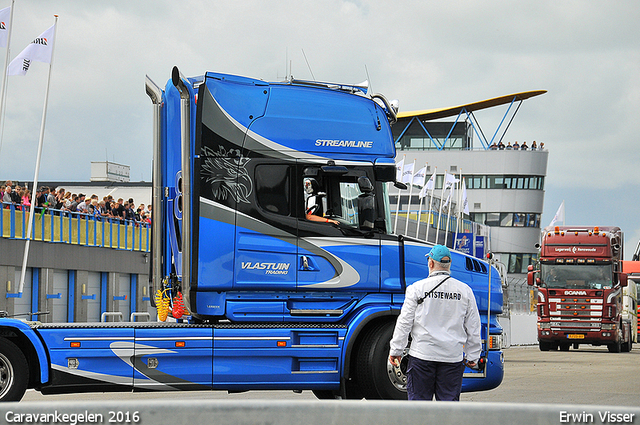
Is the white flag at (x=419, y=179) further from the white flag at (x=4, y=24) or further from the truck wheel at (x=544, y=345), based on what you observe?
the white flag at (x=4, y=24)

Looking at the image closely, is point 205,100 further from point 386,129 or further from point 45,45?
point 45,45

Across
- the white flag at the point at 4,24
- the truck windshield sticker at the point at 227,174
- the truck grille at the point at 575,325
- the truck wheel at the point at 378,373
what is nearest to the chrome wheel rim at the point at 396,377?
the truck wheel at the point at 378,373

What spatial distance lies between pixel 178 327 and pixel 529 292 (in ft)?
118

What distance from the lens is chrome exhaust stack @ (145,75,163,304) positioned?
1123 cm

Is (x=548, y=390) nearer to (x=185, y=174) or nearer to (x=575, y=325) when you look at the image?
(x=185, y=174)

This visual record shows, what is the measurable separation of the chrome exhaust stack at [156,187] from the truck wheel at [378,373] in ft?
8.76

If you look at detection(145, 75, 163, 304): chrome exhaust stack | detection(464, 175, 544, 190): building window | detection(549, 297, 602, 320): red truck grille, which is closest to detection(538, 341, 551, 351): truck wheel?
detection(549, 297, 602, 320): red truck grille

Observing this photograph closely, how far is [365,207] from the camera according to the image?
10.8 m

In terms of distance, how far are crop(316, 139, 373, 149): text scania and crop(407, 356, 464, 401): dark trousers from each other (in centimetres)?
407

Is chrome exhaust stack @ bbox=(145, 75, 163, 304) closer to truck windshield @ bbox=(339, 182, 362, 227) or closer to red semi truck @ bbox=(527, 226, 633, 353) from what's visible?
truck windshield @ bbox=(339, 182, 362, 227)

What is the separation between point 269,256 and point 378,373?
5.87ft

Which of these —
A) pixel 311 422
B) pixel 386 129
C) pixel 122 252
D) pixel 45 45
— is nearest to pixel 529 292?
pixel 122 252

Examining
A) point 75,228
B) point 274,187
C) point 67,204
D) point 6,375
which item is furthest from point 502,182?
point 6,375

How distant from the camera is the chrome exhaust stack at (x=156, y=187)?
11234 millimetres
